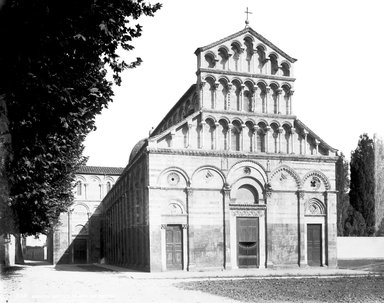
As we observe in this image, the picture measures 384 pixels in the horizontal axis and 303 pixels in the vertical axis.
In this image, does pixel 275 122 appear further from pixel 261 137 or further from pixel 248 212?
pixel 248 212

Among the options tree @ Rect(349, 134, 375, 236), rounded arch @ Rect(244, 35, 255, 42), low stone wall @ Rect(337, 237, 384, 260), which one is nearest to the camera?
rounded arch @ Rect(244, 35, 255, 42)

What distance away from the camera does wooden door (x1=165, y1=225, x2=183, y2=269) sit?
3219cm

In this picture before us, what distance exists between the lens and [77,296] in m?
18.2

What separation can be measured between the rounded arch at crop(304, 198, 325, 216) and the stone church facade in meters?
0.07

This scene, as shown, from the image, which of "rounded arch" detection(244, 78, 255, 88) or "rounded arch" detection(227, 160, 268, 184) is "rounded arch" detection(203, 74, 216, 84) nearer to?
"rounded arch" detection(244, 78, 255, 88)

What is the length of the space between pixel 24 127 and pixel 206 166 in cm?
2126

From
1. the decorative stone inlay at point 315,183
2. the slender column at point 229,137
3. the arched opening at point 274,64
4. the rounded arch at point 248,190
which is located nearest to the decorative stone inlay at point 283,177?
the rounded arch at point 248,190

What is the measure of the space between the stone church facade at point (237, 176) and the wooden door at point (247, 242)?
2.6 inches

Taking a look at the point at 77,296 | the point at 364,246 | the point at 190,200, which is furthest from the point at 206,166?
the point at 364,246

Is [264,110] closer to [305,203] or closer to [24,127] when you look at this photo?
[305,203]

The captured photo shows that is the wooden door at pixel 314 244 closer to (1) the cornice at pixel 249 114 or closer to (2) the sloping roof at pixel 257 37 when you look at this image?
(1) the cornice at pixel 249 114

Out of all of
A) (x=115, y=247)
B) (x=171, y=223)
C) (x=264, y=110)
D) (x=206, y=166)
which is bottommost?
(x=115, y=247)

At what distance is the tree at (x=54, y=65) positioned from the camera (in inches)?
369

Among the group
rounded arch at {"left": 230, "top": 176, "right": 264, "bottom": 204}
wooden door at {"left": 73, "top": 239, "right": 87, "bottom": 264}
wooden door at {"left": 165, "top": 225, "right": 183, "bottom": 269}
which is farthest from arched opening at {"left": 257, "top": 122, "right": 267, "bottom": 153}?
wooden door at {"left": 73, "top": 239, "right": 87, "bottom": 264}
